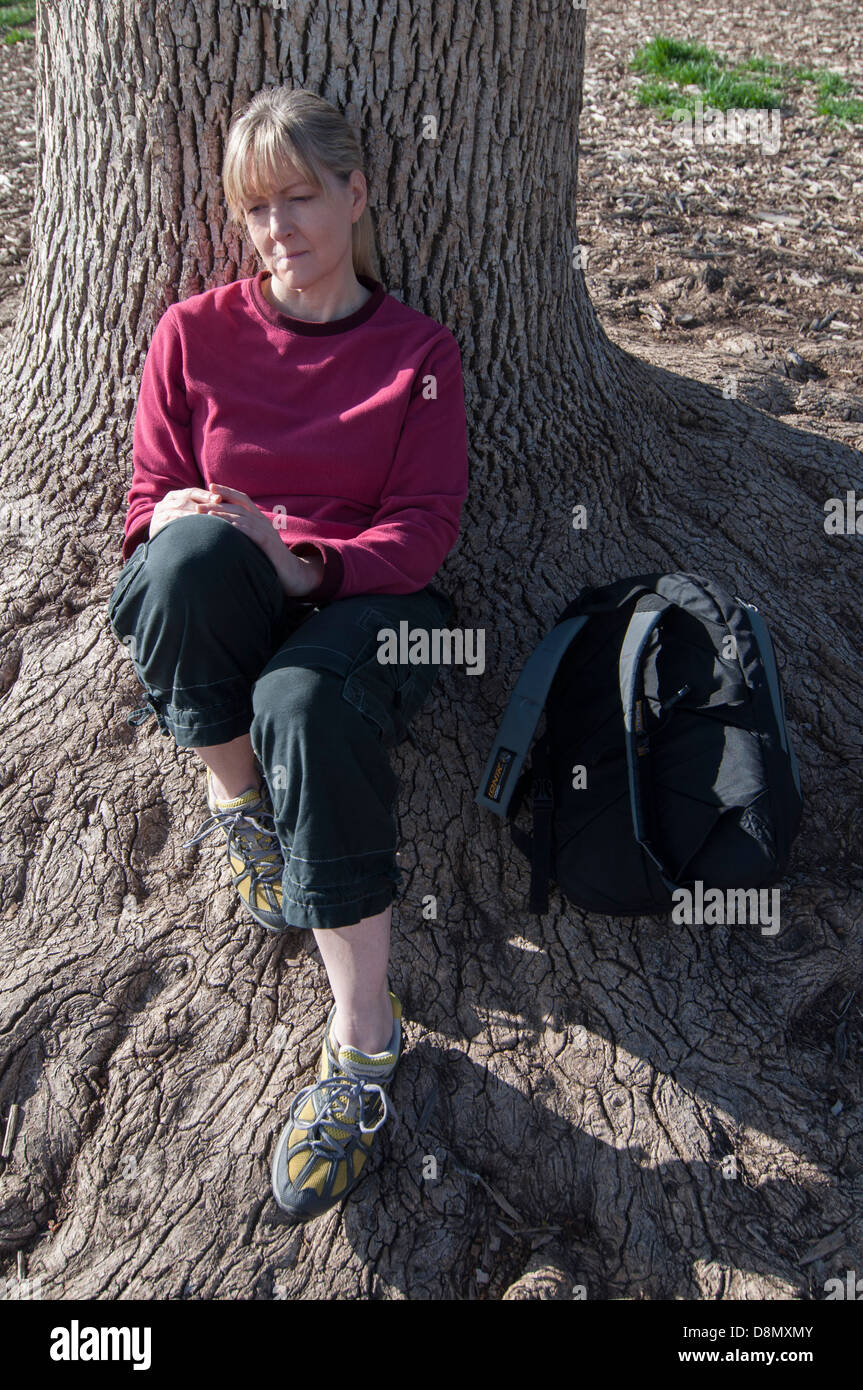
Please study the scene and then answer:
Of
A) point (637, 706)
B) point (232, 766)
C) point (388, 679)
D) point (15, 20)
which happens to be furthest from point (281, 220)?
point (15, 20)

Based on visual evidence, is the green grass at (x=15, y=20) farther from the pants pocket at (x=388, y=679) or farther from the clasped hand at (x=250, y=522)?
the pants pocket at (x=388, y=679)

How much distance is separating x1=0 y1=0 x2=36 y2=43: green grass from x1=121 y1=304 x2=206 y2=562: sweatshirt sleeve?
7.51 metres

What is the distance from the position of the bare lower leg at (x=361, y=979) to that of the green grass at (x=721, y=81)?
6.39 m

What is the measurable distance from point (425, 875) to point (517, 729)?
0.44 meters

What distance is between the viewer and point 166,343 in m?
2.52

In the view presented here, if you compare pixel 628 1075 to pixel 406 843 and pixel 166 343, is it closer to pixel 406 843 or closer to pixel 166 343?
pixel 406 843

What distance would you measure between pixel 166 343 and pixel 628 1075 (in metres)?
2.05

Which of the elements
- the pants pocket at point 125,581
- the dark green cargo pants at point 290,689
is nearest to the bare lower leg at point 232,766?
the dark green cargo pants at point 290,689

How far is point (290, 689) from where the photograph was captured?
203cm

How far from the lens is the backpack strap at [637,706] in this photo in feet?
7.72

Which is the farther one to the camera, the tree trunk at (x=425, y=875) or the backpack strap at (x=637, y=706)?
the backpack strap at (x=637, y=706)

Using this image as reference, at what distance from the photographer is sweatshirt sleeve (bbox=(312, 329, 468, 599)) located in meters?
2.33

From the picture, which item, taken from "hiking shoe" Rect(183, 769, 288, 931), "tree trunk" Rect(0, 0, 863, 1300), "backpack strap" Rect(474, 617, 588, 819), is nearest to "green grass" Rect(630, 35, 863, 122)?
"tree trunk" Rect(0, 0, 863, 1300)
